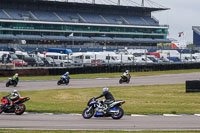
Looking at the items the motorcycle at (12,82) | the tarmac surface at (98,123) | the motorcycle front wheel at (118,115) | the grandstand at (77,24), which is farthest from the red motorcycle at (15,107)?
the grandstand at (77,24)

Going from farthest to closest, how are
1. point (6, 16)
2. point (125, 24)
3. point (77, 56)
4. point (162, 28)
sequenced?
point (162, 28)
point (125, 24)
point (6, 16)
point (77, 56)

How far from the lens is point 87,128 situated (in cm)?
1579

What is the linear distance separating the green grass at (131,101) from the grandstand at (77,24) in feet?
236

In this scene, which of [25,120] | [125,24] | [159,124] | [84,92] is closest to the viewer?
[159,124]

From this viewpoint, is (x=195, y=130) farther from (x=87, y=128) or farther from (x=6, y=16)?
(x=6, y=16)

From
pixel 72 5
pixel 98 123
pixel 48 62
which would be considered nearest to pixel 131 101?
pixel 98 123

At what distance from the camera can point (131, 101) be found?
25.5m

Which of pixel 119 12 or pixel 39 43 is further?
pixel 119 12

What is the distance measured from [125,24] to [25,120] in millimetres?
110710

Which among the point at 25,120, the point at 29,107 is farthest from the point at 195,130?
the point at 29,107

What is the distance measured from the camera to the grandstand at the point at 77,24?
10950 centimetres

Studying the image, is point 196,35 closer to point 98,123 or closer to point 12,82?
point 12,82

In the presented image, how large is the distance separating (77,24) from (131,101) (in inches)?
3699

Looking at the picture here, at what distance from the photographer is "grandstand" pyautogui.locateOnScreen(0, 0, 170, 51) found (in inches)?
4311
